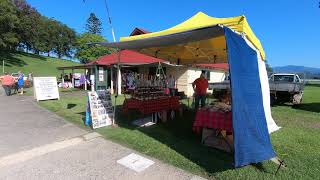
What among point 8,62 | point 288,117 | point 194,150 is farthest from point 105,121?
point 8,62

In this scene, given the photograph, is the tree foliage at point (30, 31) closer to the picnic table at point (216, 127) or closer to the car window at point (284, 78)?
the car window at point (284, 78)

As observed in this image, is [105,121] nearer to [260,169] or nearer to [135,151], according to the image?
[135,151]

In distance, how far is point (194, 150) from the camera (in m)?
6.01

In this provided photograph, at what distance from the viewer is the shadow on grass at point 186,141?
5.24 metres

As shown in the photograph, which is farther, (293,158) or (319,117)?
(319,117)

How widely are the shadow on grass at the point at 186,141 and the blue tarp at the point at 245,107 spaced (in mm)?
561

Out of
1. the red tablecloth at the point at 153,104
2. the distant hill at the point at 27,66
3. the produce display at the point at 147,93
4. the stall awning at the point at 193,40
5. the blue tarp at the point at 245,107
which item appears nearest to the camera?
the blue tarp at the point at 245,107

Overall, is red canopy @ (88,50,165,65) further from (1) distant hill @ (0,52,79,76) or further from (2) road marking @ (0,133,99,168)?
(1) distant hill @ (0,52,79,76)

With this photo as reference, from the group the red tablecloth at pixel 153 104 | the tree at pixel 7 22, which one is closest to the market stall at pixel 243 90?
the red tablecloth at pixel 153 104

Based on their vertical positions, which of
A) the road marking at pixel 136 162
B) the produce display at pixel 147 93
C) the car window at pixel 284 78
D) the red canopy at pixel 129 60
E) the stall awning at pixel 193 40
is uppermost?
the red canopy at pixel 129 60

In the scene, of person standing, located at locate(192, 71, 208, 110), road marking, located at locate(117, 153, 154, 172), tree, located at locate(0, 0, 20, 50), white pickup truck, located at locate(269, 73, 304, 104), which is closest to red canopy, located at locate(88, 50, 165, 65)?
white pickup truck, located at locate(269, 73, 304, 104)

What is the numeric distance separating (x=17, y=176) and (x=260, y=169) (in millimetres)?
4350

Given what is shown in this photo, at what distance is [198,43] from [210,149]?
4.05 m

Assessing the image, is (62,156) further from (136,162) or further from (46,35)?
(46,35)
